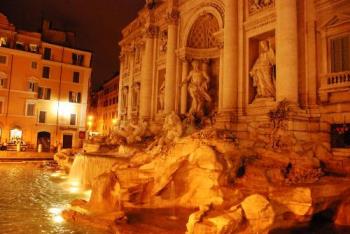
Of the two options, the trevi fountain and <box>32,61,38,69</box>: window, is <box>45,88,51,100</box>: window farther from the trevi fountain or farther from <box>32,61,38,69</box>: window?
the trevi fountain

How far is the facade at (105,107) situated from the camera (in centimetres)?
4219

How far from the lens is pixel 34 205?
30.5 feet

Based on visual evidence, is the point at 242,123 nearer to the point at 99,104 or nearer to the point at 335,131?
the point at 335,131

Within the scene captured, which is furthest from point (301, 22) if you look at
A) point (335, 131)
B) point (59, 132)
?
point (59, 132)

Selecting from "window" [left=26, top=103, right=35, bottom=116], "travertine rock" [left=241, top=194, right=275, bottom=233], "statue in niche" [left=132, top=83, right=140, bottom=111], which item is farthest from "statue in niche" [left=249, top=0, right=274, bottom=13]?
"window" [left=26, top=103, right=35, bottom=116]

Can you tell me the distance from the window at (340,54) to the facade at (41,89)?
27099 millimetres

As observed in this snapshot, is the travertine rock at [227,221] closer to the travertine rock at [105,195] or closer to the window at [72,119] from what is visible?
the travertine rock at [105,195]

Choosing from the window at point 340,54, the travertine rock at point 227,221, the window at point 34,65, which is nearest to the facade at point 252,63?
the window at point 340,54

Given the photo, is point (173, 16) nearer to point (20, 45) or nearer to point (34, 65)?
point (34, 65)

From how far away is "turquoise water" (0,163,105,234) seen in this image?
7.18 meters

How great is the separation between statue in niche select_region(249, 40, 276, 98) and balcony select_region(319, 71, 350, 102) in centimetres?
193

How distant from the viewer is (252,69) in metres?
12.7

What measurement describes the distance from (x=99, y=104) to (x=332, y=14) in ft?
139

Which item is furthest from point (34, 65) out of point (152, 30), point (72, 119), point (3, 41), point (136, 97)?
point (152, 30)
